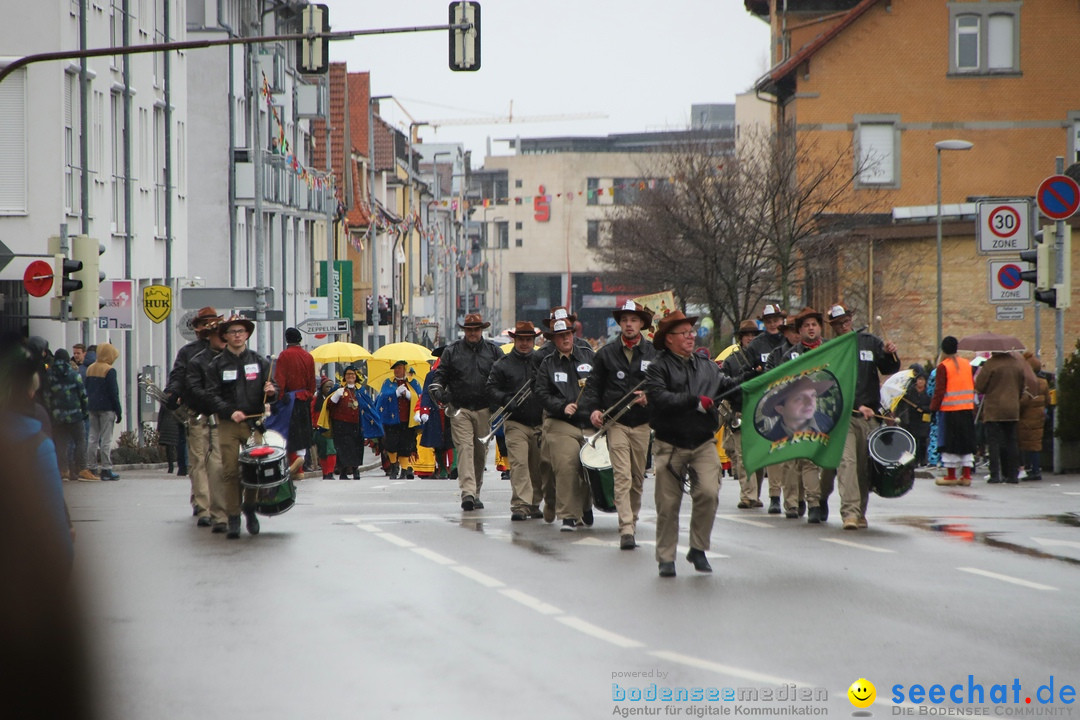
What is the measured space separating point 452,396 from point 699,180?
29.2 metres

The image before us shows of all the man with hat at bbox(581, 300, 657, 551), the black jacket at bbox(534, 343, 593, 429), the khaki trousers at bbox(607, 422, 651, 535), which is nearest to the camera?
the khaki trousers at bbox(607, 422, 651, 535)

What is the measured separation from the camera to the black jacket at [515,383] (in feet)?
53.6

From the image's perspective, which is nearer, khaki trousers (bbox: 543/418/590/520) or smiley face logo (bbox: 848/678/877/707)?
smiley face logo (bbox: 848/678/877/707)

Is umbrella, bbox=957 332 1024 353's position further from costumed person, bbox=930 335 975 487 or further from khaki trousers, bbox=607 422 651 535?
khaki trousers, bbox=607 422 651 535

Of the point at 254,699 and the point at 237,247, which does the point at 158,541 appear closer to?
the point at 254,699

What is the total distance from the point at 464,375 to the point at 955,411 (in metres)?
7.39

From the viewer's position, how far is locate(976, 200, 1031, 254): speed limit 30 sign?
22.7 metres

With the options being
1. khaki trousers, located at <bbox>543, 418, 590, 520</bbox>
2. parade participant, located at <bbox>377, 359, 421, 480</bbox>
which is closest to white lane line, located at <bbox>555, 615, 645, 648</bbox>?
khaki trousers, located at <bbox>543, 418, 590, 520</bbox>

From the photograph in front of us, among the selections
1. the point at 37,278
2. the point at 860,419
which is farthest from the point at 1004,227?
the point at 37,278

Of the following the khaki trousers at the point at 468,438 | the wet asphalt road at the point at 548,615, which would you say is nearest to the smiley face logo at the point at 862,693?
the wet asphalt road at the point at 548,615

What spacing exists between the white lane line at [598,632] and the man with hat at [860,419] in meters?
5.67

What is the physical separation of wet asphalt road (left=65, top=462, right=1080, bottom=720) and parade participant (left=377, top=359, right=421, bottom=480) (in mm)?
9848

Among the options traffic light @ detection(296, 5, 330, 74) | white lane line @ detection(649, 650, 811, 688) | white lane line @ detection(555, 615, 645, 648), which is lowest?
white lane line @ detection(555, 615, 645, 648)

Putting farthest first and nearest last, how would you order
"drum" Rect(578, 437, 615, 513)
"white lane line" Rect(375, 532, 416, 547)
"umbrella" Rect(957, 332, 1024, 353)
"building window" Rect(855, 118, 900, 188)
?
1. "building window" Rect(855, 118, 900, 188)
2. "umbrella" Rect(957, 332, 1024, 353)
3. "drum" Rect(578, 437, 615, 513)
4. "white lane line" Rect(375, 532, 416, 547)
